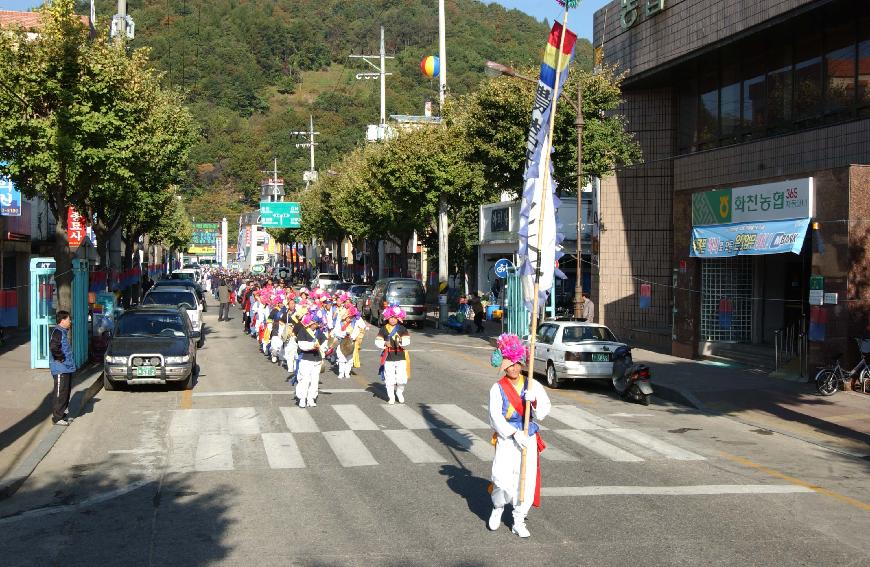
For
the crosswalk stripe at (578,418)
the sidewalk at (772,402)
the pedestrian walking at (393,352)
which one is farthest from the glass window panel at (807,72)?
the pedestrian walking at (393,352)

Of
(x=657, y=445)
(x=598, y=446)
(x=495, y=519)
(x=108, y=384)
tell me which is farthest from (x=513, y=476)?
(x=108, y=384)

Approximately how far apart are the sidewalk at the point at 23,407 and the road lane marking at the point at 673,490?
6152 millimetres

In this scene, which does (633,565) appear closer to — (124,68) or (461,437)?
(461,437)

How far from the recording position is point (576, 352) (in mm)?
19203

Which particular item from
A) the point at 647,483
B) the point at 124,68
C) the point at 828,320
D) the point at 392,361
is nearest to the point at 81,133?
the point at 124,68

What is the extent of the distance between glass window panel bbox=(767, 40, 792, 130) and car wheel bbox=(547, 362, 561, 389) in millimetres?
8926

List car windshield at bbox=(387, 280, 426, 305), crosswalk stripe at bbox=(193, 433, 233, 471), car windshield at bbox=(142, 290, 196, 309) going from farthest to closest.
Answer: car windshield at bbox=(387, 280, 426, 305) < car windshield at bbox=(142, 290, 196, 309) < crosswalk stripe at bbox=(193, 433, 233, 471)

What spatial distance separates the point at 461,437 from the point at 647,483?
11.6ft

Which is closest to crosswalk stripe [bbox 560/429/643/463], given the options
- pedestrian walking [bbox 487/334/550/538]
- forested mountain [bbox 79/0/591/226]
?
pedestrian walking [bbox 487/334/550/538]

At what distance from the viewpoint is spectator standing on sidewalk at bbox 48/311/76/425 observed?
13.9 meters

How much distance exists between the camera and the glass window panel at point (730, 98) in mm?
24938

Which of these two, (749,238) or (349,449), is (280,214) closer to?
(749,238)

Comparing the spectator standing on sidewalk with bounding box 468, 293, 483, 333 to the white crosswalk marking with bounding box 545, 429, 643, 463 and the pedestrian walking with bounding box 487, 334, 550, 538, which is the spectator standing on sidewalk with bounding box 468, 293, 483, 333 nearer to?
the white crosswalk marking with bounding box 545, 429, 643, 463

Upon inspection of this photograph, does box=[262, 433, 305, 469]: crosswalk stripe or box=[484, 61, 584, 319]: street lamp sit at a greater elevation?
box=[484, 61, 584, 319]: street lamp
